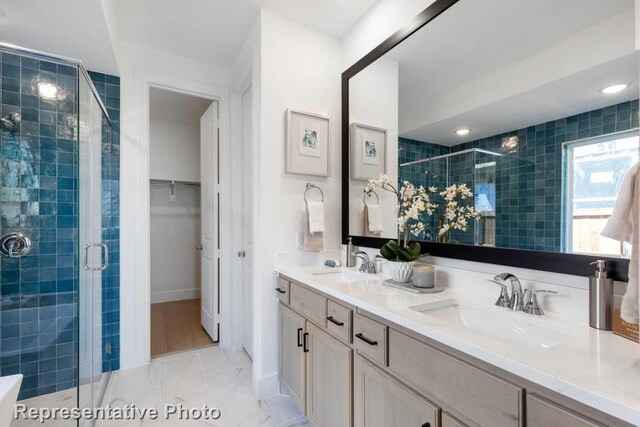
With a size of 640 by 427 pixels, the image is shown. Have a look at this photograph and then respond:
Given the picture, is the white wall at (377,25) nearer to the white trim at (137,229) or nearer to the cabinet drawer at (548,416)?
the white trim at (137,229)

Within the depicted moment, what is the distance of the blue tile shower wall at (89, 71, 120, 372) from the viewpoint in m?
2.31

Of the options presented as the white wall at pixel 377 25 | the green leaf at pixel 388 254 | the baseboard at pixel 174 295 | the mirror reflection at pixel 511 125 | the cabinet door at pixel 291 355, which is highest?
the white wall at pixel 377 25

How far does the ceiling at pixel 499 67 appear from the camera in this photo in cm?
104

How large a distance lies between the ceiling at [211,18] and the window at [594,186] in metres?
1.61

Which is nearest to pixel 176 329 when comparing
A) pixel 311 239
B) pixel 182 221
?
pixel 182 221

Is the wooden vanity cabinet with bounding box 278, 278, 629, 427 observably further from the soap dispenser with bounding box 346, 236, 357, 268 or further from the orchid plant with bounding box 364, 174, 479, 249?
the orchid plant with bounding box 364, 174, 479, 249

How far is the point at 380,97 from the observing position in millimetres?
1982

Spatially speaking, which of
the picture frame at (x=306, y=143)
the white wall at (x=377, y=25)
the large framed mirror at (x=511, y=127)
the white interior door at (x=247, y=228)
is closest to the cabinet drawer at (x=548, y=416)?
the large framed mirror at (x=511, y=127)

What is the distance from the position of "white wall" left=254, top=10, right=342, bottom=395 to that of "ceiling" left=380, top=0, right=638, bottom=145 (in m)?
0.65

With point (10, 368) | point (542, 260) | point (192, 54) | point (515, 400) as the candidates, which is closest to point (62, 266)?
point (10, 368)

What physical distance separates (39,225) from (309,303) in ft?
6.01

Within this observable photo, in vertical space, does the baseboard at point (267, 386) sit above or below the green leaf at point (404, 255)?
below

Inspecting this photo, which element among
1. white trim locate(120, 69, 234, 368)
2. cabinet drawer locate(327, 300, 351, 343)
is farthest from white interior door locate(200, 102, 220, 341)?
cabinet drawer locate(327, 300, 351, 343)

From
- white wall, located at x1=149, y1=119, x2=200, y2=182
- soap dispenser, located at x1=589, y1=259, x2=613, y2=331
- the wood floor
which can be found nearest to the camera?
soap dispenser, located at x1=589, y1=259, x2=613, y2=331
